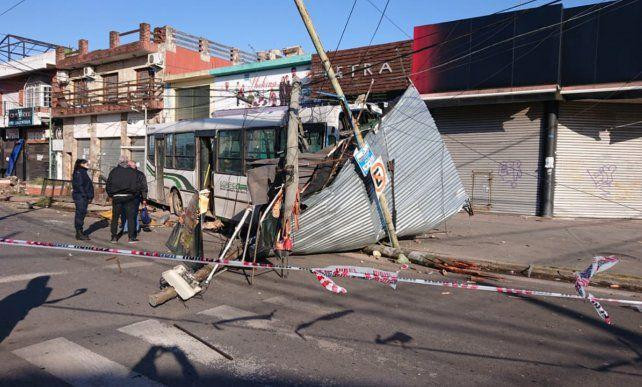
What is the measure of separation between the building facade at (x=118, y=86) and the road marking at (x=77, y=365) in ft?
68.2

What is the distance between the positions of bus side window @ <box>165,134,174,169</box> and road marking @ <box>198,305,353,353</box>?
10154 mm

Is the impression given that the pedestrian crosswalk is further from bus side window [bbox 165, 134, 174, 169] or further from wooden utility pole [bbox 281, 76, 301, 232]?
bus side window [bbox 165, 134, 174, 169]

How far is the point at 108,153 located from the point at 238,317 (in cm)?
2711

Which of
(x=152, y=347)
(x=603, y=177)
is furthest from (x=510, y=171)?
(x=152, y=347)

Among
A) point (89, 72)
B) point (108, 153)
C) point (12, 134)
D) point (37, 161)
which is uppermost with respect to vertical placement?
point (89, 72)

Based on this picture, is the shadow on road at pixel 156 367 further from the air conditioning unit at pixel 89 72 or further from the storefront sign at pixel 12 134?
the storefront sign at pixel 12 134

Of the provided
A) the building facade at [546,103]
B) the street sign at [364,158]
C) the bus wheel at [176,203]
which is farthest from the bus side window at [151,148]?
the street sign at [364,158]

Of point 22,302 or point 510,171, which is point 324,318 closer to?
point 22,302

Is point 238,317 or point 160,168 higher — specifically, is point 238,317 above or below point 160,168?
below

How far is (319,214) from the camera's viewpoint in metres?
8.70

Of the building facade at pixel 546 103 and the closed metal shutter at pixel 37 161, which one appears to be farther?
the closed metal shutter at pixel 37 161

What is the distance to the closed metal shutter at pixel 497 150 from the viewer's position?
15.5m

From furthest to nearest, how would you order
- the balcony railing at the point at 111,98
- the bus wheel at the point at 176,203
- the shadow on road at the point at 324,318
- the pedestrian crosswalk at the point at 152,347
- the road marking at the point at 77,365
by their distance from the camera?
the balcony railing at the point at 111,98 → the bus wheel at the point at 176,203 → the shadow on road at the point at 324,318 → the pedestrian crosswalk at the point at 152,347 → the road marking at the point at 77,365

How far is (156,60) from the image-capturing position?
25938 mm
